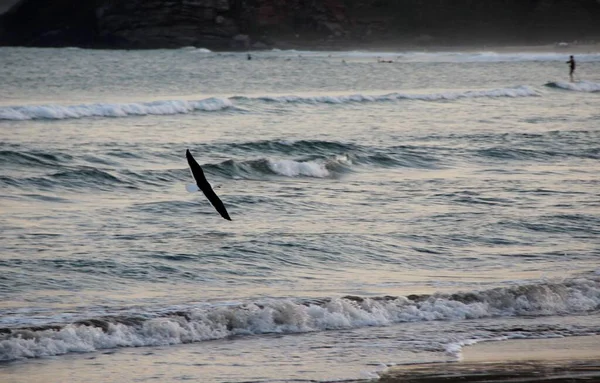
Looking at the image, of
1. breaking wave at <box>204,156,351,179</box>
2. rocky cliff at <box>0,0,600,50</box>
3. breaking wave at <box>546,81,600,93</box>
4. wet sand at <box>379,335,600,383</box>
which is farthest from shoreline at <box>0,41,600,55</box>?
wet sand at <box>379,335,600,383</box>

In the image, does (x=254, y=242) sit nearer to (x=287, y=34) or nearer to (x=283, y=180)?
(x=283, y=180)

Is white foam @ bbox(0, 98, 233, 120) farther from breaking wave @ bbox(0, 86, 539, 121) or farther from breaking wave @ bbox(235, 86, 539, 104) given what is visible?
breaking wave @ bbox(235, 86, 539, 104)

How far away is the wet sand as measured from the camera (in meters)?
7.59

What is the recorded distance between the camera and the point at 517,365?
7922 mm

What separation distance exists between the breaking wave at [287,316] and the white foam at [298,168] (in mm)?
8418

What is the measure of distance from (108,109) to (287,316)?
21.0m

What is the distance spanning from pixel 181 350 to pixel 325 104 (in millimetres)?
26380

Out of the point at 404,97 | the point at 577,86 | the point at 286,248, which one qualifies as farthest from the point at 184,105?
the point at 286,248

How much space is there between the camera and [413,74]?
182 ft

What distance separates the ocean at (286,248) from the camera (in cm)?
840

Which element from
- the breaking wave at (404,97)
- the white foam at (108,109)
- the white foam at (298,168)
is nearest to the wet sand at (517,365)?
the white foam at (298,168)

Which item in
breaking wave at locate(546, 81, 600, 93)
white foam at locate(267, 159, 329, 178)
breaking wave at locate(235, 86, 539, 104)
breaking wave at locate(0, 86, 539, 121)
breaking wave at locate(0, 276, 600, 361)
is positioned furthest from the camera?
breaking wave at locate(546, 81, 600, 93)

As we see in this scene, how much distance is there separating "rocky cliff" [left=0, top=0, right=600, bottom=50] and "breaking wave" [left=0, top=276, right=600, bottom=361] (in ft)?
332

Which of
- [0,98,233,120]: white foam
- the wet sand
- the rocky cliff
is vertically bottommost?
the wet sand
